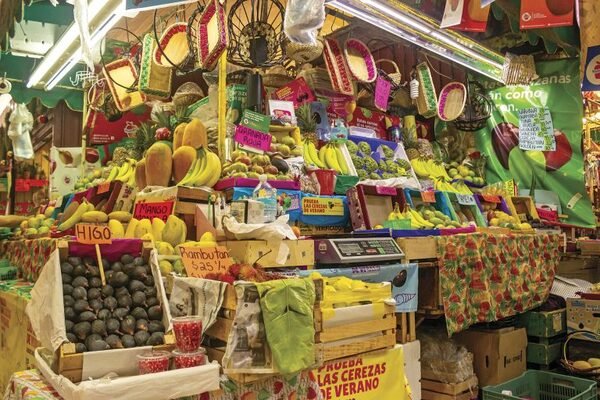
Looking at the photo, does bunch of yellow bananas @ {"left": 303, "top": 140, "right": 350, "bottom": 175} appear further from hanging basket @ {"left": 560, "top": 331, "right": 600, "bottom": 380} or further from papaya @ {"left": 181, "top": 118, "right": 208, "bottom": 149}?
hanging basket @ {"left": 560, "top": 331, "right": 600, "bottom": 380}

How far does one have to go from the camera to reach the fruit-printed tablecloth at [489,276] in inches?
161

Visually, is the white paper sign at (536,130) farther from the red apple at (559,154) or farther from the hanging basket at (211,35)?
the hanging basket at (211,35)

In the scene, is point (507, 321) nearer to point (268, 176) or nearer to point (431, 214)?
point (431, 214)

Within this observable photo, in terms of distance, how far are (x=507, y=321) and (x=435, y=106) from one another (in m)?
2.65

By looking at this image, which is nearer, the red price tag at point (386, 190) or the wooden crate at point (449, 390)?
the wooden crate at point (449, 390)

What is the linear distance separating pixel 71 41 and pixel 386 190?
12.1 ft

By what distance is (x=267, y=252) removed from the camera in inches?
114

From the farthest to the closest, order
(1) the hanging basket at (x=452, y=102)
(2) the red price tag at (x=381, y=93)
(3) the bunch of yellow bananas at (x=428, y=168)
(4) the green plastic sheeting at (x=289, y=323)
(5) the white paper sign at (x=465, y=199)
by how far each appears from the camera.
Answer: (1) the hanging basket at (x=452, y=102), (3) the bunch of yellow bananas at (x=428, y=168), (2) the red price tag at (x=381, y=93), (5) the white paper sign at (x=465, y=199), (4) the green plastic sheeting at (x=289, y=323)

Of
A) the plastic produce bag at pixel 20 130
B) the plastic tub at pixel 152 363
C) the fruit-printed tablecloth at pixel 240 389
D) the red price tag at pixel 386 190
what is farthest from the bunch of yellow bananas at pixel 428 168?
the plastic produce bag at pixel 20 130

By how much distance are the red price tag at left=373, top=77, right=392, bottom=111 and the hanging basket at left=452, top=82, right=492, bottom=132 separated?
1.52 m

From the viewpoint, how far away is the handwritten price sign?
2607 millimetres

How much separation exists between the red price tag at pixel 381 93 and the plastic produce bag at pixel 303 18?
2.45 m

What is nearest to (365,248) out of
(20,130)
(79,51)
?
(79,51)

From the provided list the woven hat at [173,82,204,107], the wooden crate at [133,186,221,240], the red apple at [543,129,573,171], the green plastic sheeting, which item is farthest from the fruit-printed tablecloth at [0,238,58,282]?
the red apple at [543,129,573,171]
